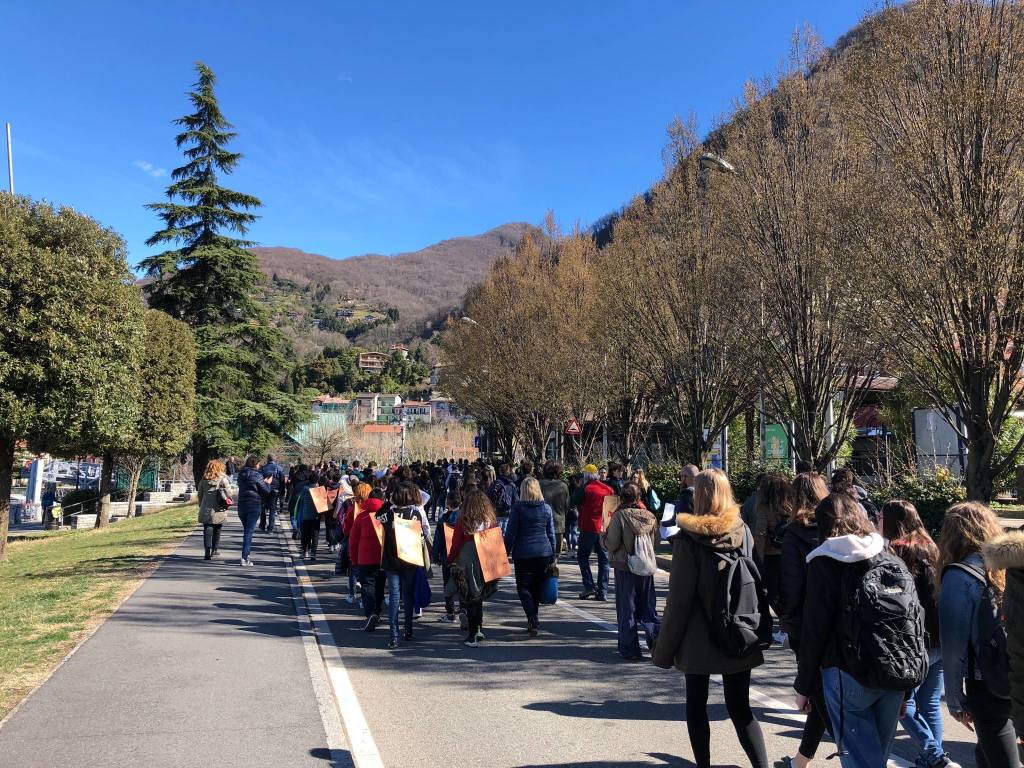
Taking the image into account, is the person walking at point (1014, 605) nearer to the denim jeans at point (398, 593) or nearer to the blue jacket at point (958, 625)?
the blue jacket at point (958, 625)

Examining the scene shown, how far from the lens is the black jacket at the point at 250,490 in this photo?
13352 millimetres

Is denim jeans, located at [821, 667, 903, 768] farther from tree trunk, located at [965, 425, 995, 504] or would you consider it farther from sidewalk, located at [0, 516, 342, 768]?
tree trunk, located at [965, 425, 995, 504]

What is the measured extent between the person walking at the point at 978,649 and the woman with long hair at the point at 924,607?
0.73 m

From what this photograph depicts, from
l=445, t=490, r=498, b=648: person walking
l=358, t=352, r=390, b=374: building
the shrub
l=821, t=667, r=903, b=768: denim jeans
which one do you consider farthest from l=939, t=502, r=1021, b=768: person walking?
l=358, t=352, r=390, b=374: building

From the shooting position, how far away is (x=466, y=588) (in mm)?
7688

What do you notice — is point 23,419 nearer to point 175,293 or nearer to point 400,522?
point 400,522

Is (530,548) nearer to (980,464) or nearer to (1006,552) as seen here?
(1006,552)

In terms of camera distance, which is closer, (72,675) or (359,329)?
(72,675)

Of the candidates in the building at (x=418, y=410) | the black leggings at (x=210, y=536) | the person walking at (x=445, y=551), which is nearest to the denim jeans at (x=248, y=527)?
the black leggings at (x=210, y=536)

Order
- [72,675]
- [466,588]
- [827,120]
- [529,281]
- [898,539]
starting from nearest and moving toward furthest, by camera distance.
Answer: [898,539] → [72,675] → [466,588] → [827,120] → [529,281]

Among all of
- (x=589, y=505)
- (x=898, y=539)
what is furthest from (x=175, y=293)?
(x=898, y=539)

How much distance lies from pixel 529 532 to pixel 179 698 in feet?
12.5

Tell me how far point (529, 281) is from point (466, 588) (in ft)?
74.7

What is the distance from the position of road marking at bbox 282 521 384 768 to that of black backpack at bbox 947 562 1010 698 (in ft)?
10.6
